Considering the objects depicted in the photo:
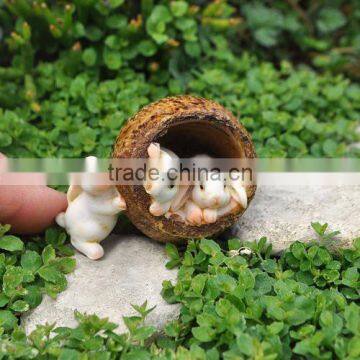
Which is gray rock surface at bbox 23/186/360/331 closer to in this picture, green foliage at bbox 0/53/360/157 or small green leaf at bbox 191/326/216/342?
small green leaf at bbox 191/326/216/342

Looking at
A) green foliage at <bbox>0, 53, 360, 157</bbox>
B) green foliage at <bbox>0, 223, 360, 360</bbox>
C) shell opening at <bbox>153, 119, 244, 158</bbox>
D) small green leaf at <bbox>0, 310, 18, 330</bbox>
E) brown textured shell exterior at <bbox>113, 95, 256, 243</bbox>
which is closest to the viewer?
green foliage at <bbox>0, 223, 360, 360</bbox>

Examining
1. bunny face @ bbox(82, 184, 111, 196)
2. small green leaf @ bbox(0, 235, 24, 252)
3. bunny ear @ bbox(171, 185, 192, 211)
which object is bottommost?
small green leaf @ bbox(0, 235, 24, 252)

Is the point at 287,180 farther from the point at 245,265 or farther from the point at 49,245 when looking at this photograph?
the point at 49,245

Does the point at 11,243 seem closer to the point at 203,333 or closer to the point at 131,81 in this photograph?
the point at 203,333

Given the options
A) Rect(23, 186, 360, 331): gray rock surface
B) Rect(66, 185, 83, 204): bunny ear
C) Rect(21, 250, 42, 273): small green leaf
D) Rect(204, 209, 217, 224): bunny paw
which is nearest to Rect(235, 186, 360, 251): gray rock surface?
Rect(23, 186, 360, 331): gray rock surface

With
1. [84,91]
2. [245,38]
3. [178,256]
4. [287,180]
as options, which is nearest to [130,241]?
[178,256]

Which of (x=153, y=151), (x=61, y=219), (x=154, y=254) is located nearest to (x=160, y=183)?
(x=153, y=151)

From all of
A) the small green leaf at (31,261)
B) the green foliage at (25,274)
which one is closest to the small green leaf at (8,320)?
the green foliage at (25,274)
